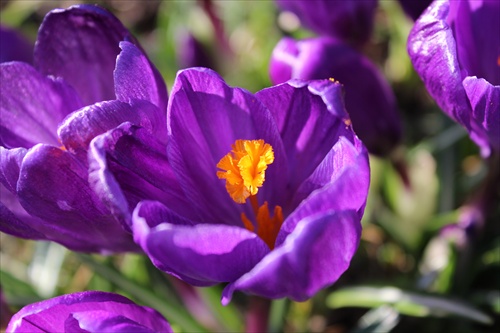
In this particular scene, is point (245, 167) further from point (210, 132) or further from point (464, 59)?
point (464, 59)

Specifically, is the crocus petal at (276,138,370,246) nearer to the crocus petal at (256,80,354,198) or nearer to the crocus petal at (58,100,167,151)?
the crocus petal at (256,80,354,198)

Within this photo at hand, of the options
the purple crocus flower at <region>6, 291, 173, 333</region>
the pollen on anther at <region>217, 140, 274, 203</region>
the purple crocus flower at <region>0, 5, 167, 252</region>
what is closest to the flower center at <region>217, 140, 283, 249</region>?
the pollen on anther at <region>217, 140, 274, 203</region>

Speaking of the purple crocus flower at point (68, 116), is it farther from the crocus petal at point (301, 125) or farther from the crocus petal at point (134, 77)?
the crocus petal at point (301, 125)

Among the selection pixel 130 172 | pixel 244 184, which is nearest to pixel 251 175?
pixel 244 184

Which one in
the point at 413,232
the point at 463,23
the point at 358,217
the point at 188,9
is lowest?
the point at 413,232

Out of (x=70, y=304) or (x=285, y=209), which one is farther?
(x=285, y=209)

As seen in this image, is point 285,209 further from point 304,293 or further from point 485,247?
point 485,247

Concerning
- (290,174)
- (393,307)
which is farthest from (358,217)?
(393,307)
